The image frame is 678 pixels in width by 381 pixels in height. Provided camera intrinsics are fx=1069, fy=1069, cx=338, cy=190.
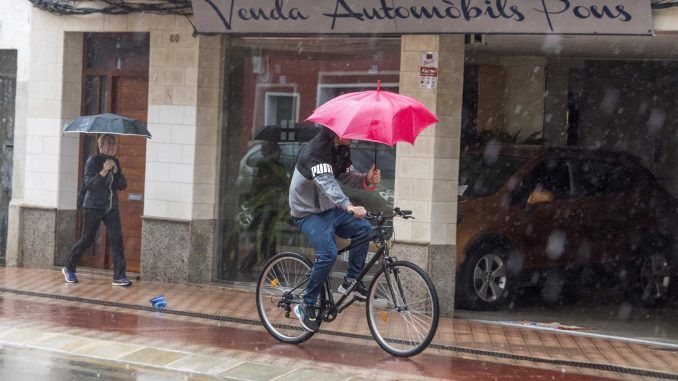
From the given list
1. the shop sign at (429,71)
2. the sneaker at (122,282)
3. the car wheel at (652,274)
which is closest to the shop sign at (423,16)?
the shop sign at (429,71)

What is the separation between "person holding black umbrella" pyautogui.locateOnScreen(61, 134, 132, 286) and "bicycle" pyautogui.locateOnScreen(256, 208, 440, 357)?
357cm

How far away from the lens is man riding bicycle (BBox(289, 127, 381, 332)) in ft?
28.3

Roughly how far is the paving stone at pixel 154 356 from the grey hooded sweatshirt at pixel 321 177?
153cm

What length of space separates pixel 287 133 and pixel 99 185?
2265 millimetres

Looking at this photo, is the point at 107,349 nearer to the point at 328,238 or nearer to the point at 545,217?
the point at 328,238

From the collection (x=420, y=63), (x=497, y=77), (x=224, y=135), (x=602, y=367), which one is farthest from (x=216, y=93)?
(x=602, y=367)

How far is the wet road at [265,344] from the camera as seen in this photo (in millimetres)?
8328

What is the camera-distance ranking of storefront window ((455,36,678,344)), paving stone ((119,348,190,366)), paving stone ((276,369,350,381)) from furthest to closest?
storefront window ((455,36,678,344)), paving stone ((119,348,190,366)), paving stone ((276,369,350,381))

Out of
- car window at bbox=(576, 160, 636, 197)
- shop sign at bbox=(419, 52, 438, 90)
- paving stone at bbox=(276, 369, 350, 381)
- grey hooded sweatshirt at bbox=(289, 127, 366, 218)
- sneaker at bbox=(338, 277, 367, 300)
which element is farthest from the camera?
car window at bbox=(576, 160, 636, 197)

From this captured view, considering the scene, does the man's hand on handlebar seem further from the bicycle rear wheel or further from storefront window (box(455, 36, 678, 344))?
storefront window (box(455, 36, 678, 344))

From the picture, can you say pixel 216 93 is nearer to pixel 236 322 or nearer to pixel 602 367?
pixel 236 322

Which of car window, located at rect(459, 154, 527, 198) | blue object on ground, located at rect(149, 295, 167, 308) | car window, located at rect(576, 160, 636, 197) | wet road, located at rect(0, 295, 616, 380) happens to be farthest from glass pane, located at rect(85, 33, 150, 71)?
car window, located at rect(576, 160, 636, 197)

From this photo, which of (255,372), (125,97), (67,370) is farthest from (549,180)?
(67,370)

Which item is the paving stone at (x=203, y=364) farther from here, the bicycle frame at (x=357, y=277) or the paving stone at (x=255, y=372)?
the bicycle frame at (x=357, y=277)
